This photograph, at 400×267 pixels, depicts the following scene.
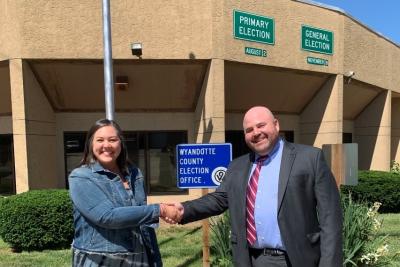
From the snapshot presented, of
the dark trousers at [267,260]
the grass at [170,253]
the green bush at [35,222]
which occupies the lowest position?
the grass at [170,253]

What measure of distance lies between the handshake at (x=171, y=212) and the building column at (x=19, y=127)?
23.8 ft

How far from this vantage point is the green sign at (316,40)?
458 inches

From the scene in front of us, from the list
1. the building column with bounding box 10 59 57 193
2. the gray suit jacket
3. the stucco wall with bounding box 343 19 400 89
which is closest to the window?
the building column with bounding box 10 59 57 193

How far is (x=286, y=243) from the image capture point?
2645 millimetres

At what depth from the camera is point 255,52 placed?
10.6m

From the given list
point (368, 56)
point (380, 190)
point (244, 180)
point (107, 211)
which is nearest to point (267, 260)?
point (244, 180)

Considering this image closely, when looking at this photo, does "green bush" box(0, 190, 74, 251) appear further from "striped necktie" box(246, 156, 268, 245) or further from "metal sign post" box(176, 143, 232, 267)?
"striped necktie" box(246, 156, 268, 245)

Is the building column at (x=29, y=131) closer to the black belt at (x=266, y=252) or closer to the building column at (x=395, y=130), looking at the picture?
the black belt at (x=266, y=252)

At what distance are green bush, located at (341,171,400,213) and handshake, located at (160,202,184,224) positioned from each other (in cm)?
846

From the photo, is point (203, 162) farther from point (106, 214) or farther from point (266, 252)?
point (106, 214)

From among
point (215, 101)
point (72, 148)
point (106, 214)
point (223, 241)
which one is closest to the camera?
point (106, 214)

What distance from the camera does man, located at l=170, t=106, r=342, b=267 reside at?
2645mm

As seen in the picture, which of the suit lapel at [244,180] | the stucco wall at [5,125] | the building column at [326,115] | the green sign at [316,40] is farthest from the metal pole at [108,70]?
the building column at [326,115]

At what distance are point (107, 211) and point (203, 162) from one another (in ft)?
8.85
